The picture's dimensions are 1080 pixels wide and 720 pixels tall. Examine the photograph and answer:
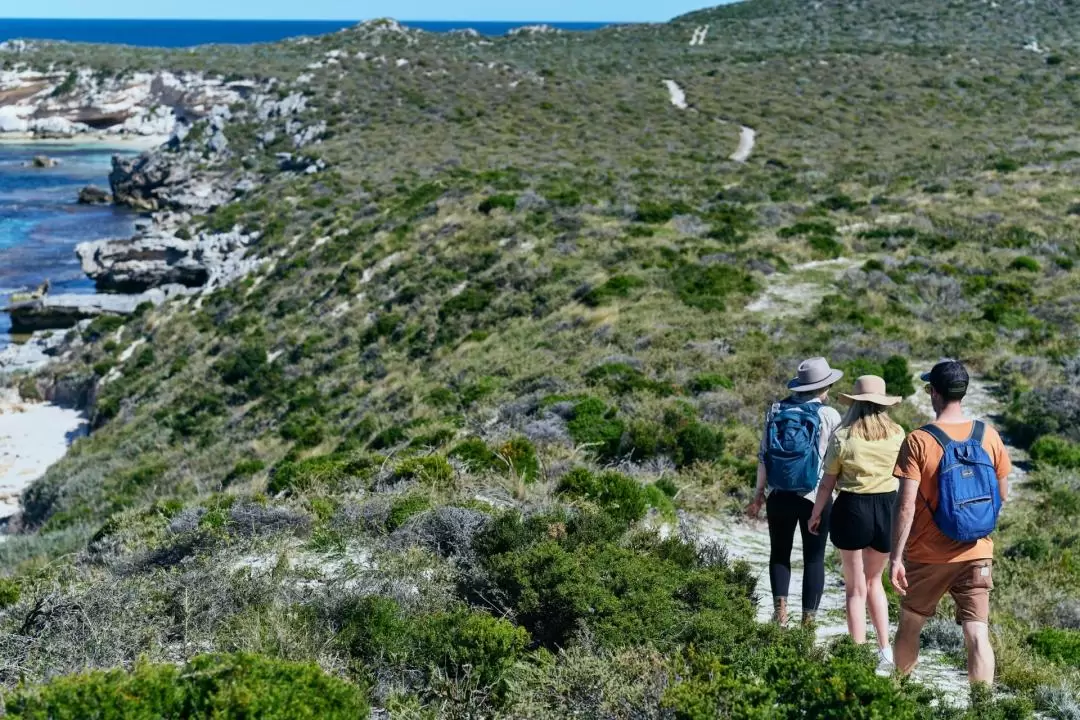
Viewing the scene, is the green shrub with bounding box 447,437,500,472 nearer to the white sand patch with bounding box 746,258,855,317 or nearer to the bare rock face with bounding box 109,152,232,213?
the white sand patch with bounding box 746,258,855,317

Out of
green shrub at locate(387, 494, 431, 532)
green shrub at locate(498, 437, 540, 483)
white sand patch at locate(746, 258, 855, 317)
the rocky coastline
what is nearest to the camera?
green shrub at locate(387, 494, 431, 532)

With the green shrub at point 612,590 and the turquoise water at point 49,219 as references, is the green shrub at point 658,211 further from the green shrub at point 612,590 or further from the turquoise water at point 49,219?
the turquoise water at point 49,219

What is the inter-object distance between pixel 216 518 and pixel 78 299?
34213mm

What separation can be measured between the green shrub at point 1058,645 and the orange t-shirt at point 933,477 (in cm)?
205

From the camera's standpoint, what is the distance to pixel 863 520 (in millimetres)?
6230

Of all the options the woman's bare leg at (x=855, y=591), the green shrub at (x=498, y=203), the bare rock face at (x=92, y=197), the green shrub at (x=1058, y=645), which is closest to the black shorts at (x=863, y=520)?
the woman's bare leg at (x=855, y=591)

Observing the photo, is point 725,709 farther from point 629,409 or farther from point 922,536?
point 629,409

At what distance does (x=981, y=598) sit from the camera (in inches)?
218

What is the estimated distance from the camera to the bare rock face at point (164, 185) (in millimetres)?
53531

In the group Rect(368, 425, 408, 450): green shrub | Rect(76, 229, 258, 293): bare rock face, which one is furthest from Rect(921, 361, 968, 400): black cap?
Rect(76, 229, 258, 293): bare rock face

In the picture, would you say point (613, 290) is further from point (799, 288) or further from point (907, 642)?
point (907, 642)

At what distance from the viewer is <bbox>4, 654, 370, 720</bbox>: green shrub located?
4.43m

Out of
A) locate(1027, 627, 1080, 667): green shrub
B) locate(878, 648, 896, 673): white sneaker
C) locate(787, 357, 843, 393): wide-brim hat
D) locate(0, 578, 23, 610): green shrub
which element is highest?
locate(787, 357, 843, 393): wide-brim hat

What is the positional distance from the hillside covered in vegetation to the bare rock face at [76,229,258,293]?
1.51m
